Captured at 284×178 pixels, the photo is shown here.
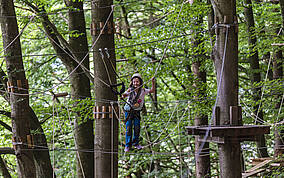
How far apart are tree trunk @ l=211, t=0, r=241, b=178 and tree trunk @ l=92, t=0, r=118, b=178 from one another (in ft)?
6.51

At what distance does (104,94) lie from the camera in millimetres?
6113

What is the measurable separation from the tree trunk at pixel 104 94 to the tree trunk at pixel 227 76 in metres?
1.98

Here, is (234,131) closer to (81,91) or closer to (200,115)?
(200,115)

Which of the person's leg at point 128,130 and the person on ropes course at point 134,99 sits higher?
the person on ropes course at point 134,99

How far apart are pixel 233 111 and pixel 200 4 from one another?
385 centimetres

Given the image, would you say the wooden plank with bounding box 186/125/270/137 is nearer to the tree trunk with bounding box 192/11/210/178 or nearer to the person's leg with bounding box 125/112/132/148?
the person's leg with bounding box 125/112/132/148

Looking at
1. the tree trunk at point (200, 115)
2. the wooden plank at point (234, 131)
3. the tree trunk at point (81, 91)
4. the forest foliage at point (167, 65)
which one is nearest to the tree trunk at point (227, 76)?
the wooden plank at point (234, 131)

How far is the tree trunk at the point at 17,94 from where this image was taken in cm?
589

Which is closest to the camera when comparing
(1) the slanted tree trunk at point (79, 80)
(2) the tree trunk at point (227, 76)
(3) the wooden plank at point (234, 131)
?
(3) the wooden plank at point (234, 131)

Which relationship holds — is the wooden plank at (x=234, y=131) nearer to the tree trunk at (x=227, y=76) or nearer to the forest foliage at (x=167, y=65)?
the tree trunk at (x=227, y=76)

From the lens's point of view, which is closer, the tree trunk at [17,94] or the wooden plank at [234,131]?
the wooden plank at [234,131]

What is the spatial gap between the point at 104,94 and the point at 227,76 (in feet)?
7.33

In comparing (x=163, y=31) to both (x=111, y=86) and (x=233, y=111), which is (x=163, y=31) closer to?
(x=111, y=86)

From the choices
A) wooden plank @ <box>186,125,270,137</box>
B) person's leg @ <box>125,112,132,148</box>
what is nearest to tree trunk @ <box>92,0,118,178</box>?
person's leg @ <box>125,112,132,148</box>
